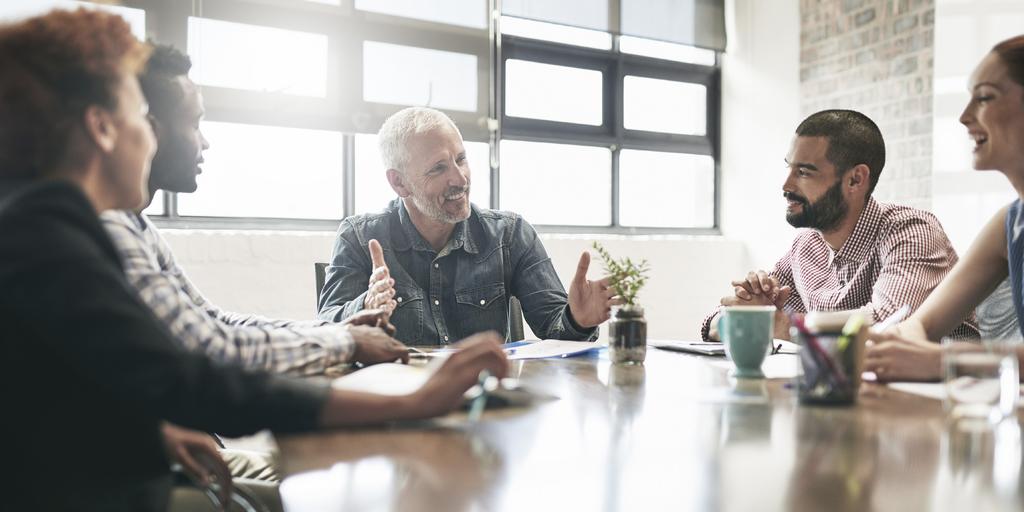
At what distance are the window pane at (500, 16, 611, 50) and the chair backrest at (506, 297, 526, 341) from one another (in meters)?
2.58

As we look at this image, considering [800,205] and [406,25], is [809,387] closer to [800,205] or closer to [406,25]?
[800,205]

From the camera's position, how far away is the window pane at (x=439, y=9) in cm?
425

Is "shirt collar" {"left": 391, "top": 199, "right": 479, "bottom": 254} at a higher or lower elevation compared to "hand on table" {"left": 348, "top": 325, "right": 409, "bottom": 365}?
higher

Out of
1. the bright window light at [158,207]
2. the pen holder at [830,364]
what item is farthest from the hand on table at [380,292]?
the bright window light at [158,207]

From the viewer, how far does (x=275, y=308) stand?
3.83m

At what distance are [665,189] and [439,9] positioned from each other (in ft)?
6.40

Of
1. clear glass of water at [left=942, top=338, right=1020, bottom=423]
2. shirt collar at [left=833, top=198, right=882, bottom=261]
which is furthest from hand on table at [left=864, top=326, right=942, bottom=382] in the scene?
shirt collar at [left=833, top=198, right=882, bottom=261]

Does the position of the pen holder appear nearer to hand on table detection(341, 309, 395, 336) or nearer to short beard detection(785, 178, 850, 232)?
hand on table detection(341, 309, 395, 336)

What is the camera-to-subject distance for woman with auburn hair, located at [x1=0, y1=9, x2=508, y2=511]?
710mm

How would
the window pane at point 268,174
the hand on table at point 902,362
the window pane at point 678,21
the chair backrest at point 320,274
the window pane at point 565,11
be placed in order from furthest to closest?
the window pane at point 678,21, the window pane at point 565,11, the window pane at point 268,174, the chair backrest at point 320,274, the hand on table at point 902,362

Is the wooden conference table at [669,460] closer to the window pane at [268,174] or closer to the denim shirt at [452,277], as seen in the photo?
the denim shirt at [452,277]

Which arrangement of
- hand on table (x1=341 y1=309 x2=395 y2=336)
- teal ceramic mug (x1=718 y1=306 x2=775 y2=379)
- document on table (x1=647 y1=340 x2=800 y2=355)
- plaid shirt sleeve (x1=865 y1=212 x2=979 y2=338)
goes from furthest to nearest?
plaid shirt sleeve (x1=865 y1=212 x2=979 y2=338) < document on table (x1=647 y1=340 x2=800 y2=355) < hand on table (x1=341 y1=309 x2=395 y2=336) < teal ceramic mug (x1=718 y1=306 x2=775 y2=379)

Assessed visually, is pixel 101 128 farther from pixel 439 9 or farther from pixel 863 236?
pixel 439 9

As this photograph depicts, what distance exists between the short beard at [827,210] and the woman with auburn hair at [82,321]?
2.19 metres
